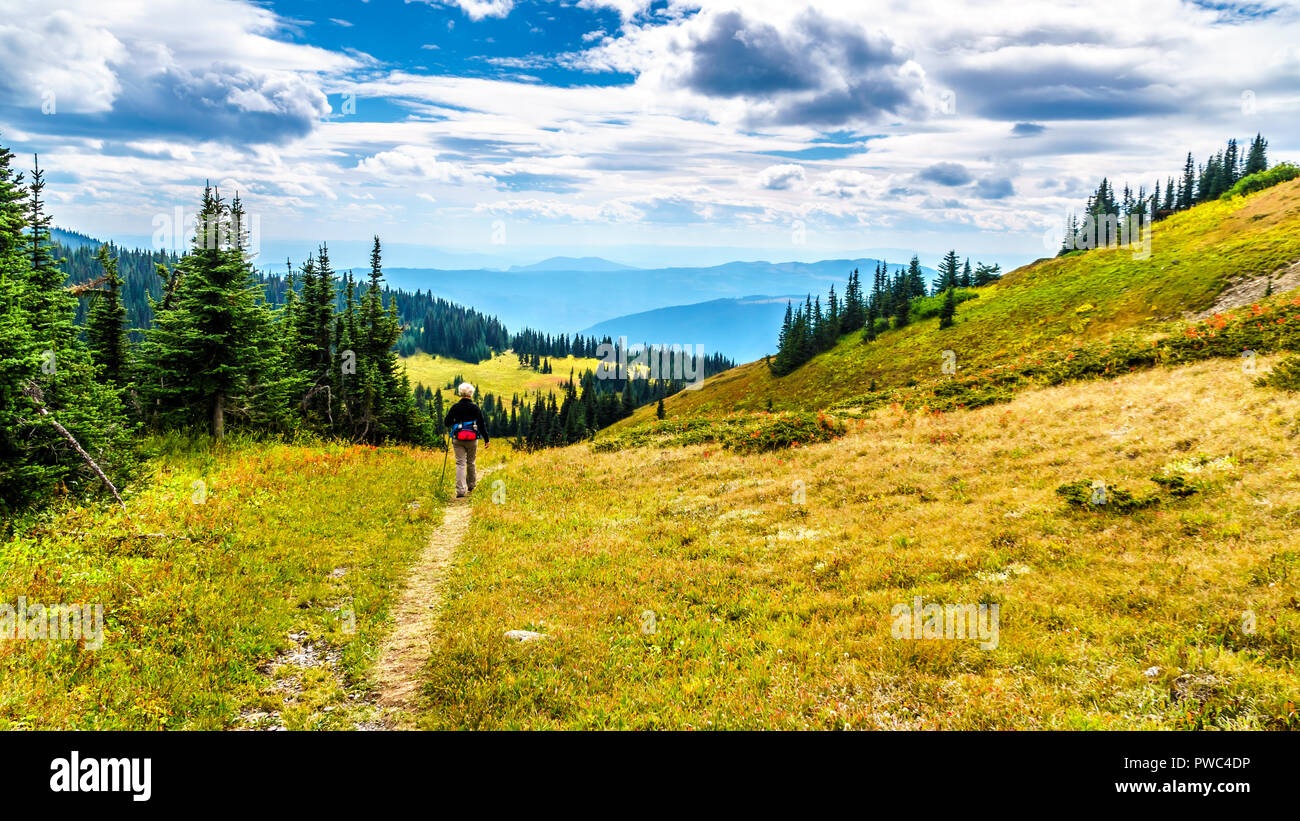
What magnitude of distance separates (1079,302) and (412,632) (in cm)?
7922

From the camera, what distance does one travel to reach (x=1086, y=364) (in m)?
26.8

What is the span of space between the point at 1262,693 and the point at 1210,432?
10878 millimetres

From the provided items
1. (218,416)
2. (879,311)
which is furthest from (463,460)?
(879,311)

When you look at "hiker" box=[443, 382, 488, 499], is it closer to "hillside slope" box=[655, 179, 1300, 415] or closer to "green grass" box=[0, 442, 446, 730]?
"green grass" box=[0, 442, 446, 730]

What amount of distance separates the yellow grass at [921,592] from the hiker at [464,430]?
6.13ft

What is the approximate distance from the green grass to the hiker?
7.67 feet

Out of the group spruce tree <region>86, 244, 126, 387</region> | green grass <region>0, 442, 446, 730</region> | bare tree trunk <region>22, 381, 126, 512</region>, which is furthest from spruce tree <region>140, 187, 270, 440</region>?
spruce tree <region>86, 244, 126, 387</region>

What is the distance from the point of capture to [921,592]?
930 centimetres

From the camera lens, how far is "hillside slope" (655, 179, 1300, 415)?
174 ft

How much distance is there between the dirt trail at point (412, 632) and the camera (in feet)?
23.1

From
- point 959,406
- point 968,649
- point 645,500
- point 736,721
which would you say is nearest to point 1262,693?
point 968,649
